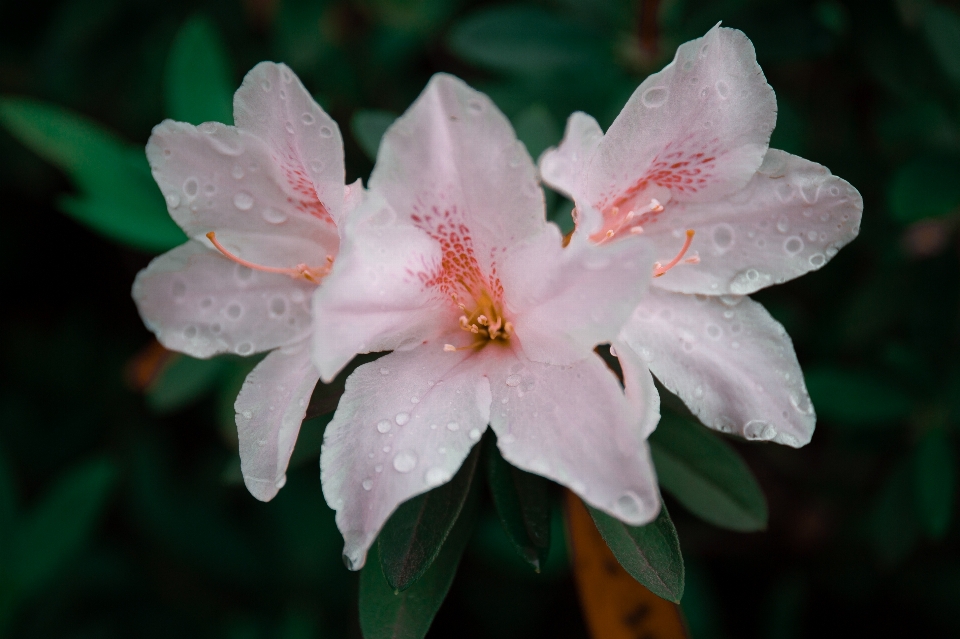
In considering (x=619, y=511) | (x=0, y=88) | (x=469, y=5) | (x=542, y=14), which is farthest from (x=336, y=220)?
(x=0, y=88)

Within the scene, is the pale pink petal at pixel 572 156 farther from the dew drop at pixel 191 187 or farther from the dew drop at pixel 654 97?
the dew drop at pixel 191 187

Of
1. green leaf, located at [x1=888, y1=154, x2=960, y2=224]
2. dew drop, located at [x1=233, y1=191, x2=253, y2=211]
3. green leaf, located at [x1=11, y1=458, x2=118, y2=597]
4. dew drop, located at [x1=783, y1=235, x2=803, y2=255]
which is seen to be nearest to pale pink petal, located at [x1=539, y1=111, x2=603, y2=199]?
dew drop, located at [x1=783, y1=235, x2=803, y2=255]

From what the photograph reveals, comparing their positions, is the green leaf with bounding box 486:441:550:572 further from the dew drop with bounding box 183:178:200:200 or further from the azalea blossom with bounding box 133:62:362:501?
the dew drop with bounding box 183:178:200:200

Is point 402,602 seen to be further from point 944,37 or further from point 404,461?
point 944,37

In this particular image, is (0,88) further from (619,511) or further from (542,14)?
(619,511)

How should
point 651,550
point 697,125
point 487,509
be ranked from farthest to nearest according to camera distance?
point 487,509
point 651,550
point 697,125

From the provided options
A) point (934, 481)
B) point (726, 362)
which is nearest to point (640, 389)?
point (726, 362)
